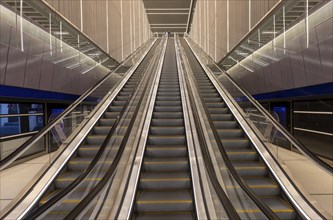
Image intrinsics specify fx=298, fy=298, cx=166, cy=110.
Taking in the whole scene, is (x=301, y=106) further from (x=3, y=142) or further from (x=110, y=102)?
(x=3, y=142)

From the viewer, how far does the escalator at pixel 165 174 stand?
4078 millimetres

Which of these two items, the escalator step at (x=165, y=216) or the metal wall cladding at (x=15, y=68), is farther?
the metal wall cladding at (x=15, y=68)

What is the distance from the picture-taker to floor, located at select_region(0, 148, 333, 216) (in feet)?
19.3

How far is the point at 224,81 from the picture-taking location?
29.5 feet

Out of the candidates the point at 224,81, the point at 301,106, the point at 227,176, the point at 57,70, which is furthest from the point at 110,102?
the point at 301,106

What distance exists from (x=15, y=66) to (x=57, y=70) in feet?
6.63

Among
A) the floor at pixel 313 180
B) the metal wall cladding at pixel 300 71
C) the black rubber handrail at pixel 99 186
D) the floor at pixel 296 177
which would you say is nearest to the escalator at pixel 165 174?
the black rubber handrail at pixel 99 186

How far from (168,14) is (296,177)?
30.7 meters

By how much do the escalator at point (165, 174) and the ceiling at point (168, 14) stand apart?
1005 inches

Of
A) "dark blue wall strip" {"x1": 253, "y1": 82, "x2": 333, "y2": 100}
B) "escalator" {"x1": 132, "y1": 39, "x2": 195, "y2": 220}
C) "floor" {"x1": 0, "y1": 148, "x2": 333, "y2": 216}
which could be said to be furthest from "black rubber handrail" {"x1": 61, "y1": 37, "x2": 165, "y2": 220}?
"dark blue wall strip" {"x1": 253, "y1": 82, "x2": 333, "y2": 100}

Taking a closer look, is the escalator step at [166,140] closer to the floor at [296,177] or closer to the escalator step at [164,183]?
the escalator step at [164,183]

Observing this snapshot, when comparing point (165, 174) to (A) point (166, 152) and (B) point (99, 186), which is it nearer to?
(A) point (166, 152)

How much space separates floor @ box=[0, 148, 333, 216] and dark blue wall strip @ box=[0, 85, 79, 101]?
209 cm

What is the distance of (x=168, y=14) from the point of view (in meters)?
34.5
